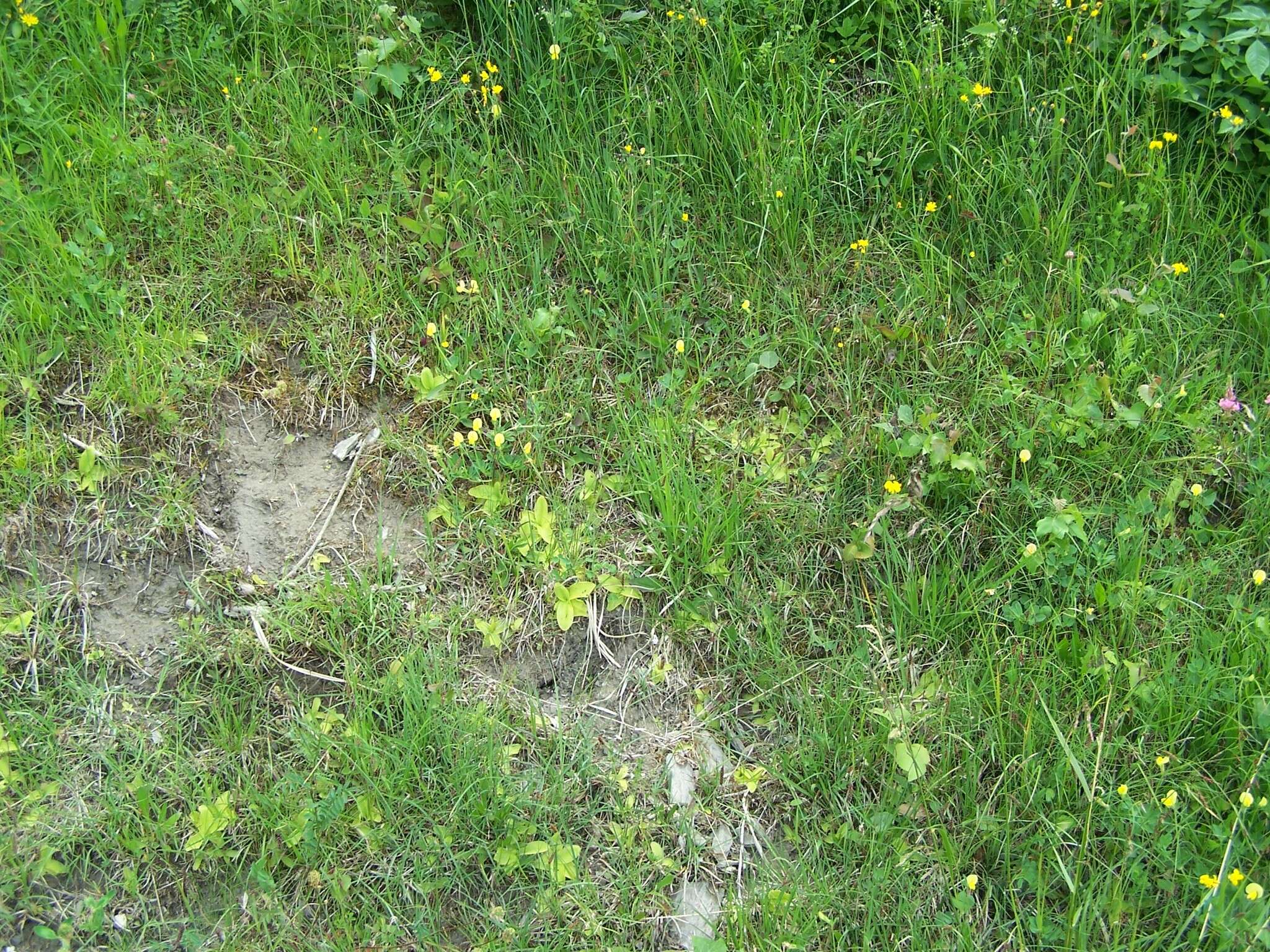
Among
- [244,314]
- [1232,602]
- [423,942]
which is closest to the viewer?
[423,942]

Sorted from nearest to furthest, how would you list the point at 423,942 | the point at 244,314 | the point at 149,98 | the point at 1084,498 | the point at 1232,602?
the point at 423,942 < the point at 1232,602 < the point at 1084,498 < the point at 244,314 < the point at 149,98

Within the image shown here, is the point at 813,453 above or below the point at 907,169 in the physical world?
below

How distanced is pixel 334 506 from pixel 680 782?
1188mm

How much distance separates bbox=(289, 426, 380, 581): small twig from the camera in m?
2.92

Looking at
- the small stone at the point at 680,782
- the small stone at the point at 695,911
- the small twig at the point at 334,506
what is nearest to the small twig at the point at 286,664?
the small twig at the point at 334,506

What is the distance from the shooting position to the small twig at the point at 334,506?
2922 mm

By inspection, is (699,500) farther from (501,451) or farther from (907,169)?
(907,169)

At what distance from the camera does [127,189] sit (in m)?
3.30

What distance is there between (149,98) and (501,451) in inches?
66.7

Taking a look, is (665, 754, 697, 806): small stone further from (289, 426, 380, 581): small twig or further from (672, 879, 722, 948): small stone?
(289, 426, 380, 581): small twig

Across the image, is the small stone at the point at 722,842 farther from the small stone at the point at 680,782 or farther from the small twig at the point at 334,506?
the small twig at the point at 334,506

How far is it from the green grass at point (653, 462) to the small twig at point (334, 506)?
5cm

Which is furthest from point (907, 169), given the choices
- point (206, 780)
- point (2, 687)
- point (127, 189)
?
point (2, 687)

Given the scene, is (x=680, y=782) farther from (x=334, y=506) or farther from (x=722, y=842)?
(x=334, y=506)
